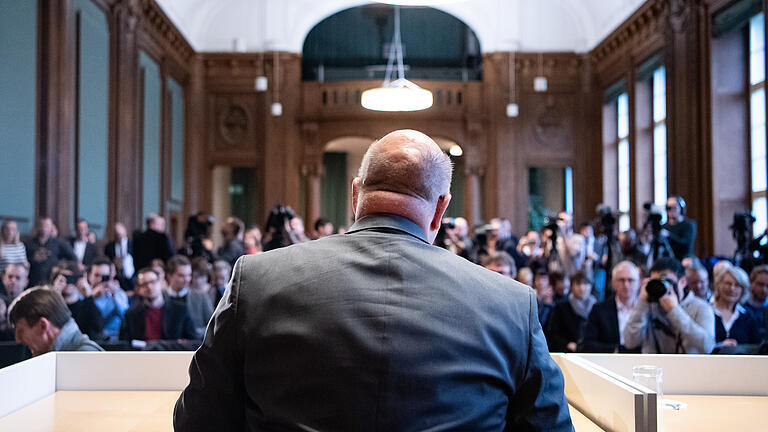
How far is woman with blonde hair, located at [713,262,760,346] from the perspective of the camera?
15.5ft

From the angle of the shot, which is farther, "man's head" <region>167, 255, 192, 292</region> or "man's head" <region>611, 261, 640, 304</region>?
"man's head" <region>167, 255, 192, 292</region>

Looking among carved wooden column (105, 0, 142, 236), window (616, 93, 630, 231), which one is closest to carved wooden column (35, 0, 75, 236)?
carved wooden column (105, 0, 142, 236)

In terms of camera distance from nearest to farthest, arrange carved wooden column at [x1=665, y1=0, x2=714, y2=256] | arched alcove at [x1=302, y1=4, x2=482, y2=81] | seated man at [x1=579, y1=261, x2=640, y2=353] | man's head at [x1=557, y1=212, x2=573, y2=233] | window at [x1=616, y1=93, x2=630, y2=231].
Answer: seated man at [x1=579, y1=261, x2=640, y2=353] < man's head at [x1=557, y1=212, x2=573, y2=233] < carved wooden column at [x1=665, y1=0, x2=714, y2=256] < window at [x1=616, y1=93, x2=630, y2=231] < arched alcove at [x1=302, y1=4, x2=482, y2=81]

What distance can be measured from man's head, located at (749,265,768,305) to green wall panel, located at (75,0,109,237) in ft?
24.0

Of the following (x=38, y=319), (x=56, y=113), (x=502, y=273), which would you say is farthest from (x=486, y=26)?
(x=38, y=319)

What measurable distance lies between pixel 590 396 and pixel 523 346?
0.74 meters

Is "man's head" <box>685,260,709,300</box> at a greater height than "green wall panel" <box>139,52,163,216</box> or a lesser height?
lesser

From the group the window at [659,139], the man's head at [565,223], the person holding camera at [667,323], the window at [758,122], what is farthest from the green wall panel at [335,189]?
the person holding camera at [667,323]

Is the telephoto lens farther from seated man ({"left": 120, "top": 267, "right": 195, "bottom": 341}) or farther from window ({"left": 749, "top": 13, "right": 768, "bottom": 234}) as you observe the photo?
window ({"left": 749, "top": 13, "right": 768, "bottom": 234})

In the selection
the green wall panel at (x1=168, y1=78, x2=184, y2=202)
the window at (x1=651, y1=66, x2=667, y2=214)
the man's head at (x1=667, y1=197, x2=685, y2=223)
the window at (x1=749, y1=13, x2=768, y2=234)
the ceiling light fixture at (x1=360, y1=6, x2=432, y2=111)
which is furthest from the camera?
the green wall panel at (x1=168, y1=78, x2=184, y2=202)

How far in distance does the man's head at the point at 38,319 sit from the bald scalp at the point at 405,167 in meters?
2.46

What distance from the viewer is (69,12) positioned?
8.74 metres

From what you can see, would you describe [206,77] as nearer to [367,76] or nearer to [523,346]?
[367,76]

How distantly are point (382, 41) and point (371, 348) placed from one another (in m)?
16.4
